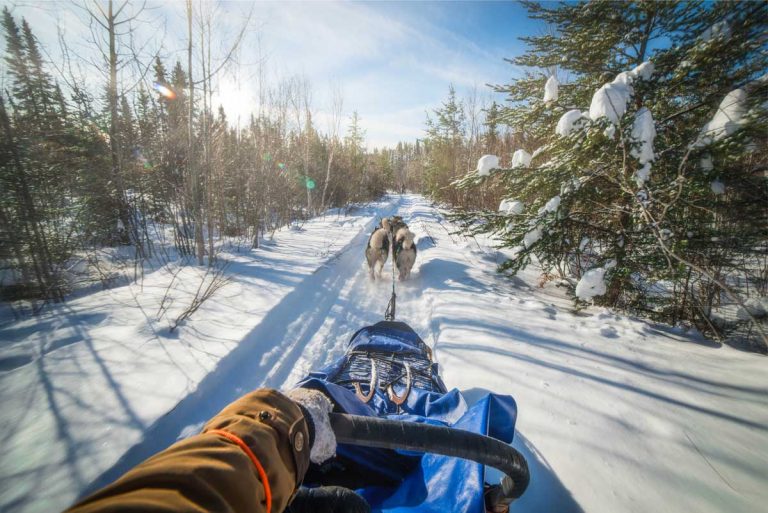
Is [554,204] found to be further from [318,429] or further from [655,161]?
[318,429]

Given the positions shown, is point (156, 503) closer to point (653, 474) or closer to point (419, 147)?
point (653, 474)

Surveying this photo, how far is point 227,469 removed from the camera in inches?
26.4

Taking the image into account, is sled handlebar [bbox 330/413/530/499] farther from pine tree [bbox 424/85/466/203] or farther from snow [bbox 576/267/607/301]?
pine tree [bbox 424/85/466/203]

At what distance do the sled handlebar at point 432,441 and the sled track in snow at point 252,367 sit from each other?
186 centimetres

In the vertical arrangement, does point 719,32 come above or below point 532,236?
above

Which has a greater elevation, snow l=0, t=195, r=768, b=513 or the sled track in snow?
snow l=0, t=195, r=768, b=513

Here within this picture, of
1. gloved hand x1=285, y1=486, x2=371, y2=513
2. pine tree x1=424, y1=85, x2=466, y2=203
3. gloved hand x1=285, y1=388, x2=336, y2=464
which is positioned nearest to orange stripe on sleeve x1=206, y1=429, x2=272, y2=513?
gloved hand x1=285, y1=388, x2=336, y2=464

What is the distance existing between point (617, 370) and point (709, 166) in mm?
2396

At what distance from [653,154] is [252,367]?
501 cm

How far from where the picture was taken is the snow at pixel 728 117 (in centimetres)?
254

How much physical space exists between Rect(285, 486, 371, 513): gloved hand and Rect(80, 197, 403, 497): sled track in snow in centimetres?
147

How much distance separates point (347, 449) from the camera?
5.26 feet

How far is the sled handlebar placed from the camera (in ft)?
3.00

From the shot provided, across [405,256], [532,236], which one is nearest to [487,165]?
[532,236]
